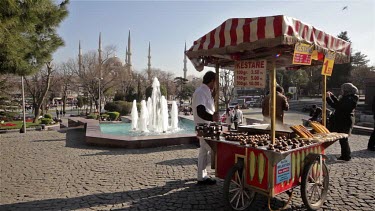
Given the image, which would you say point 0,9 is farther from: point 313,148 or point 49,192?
point 313,148

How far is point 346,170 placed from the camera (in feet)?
20.5

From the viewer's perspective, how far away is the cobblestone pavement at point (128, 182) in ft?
14.4

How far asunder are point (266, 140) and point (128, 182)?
300cm

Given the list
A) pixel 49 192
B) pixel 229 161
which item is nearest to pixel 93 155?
pixel 49 192

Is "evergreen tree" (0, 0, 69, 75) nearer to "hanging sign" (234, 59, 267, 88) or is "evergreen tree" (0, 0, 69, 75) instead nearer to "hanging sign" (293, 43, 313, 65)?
"hanging sign" (234, 59, 267, 88)

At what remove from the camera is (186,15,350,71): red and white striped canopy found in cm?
348

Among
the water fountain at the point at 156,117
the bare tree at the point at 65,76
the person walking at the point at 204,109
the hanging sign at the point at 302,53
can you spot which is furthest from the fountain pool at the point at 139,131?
the bare tree at the point at 65,76

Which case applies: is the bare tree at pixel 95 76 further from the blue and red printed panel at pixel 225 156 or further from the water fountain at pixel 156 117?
the blue and red printed panel at pixel 225 156

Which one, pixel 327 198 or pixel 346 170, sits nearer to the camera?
pixel 327 198

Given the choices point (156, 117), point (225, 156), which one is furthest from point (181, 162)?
point (156, 117)

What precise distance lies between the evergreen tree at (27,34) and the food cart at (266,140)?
4354 mm

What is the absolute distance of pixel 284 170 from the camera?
3.82 metres

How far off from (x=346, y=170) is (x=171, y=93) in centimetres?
6166

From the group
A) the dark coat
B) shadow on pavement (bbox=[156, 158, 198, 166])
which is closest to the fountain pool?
shadow on pavement (bbox=[156, 158, 198, 166])
